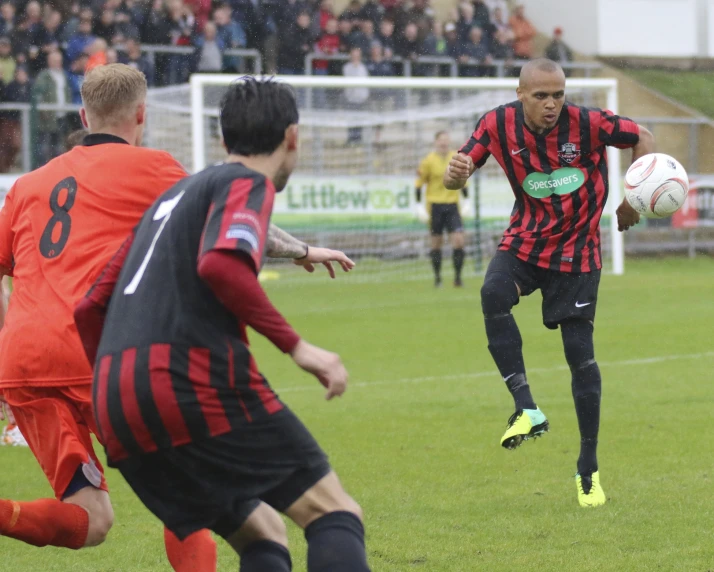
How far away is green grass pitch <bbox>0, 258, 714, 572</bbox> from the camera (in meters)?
4.75

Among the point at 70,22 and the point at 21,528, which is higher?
the point at 70,22

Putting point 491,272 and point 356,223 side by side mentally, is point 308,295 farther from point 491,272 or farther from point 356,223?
point 491,272

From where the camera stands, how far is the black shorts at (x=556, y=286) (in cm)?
566

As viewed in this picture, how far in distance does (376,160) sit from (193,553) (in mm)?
14805

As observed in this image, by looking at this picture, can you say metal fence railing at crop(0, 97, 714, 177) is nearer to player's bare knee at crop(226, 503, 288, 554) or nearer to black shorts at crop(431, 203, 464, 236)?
black shorts at crop(431, 203, 464, 236)

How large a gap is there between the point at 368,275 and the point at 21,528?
569 inches

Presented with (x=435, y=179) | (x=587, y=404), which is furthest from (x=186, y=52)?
(x=587, y=404)

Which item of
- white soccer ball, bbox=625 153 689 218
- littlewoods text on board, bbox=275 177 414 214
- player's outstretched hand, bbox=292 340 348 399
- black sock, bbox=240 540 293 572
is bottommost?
black sock, bbox=240 540 293 572

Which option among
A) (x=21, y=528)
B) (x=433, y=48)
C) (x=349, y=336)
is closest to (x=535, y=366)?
(x=349, y=336)

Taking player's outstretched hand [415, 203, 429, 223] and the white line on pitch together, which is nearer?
the white line on pitch

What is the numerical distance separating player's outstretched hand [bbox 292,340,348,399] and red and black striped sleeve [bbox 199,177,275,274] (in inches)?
9.2

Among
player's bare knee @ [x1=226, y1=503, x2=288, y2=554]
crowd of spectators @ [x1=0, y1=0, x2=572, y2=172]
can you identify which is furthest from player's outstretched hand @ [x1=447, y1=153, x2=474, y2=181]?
crowd of spectators @ [x1=0, y1=0, x2=572, y2=172]

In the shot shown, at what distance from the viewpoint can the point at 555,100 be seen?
5.71 m

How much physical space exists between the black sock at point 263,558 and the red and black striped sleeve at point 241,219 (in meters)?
0.82
